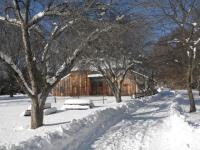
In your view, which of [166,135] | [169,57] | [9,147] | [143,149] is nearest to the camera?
[9,147]

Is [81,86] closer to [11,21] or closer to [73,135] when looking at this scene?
[11,21]

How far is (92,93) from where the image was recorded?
7019 centimetres

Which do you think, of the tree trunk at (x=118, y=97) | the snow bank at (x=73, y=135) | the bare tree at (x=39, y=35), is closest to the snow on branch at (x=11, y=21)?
the bare tree at (x=39, y=35)

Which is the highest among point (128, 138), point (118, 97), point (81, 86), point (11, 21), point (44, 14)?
point (44, 14)

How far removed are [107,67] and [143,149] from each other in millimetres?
30945

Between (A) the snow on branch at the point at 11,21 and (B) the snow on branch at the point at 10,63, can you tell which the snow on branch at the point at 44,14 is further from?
(B) the snow on branch at the point at 10,63

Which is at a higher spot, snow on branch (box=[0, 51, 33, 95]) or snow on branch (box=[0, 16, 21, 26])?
snow on branch (box=[0, 16, 21, 26])

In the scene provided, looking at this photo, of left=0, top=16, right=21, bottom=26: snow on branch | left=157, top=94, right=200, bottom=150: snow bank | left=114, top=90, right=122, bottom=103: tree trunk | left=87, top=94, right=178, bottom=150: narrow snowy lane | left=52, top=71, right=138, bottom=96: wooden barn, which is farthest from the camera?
left=52, top=71, right=138, bottom=96: wooden barn

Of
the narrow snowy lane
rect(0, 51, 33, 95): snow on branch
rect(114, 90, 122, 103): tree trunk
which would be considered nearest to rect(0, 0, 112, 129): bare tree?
rect(0, 51, 33, 95): snow on branch

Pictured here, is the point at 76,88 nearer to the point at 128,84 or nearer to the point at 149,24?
the point at 128,84

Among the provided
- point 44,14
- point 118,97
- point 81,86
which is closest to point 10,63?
point 44,14

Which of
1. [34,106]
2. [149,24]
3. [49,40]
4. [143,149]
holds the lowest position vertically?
[143,149]

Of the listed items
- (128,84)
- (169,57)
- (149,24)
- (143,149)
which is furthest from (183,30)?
(128,84)

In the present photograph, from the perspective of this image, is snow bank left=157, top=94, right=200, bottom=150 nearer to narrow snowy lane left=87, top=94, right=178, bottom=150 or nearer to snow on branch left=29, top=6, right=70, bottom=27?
narrow snowy lane left=87, top=94, right=178, bottom=150
